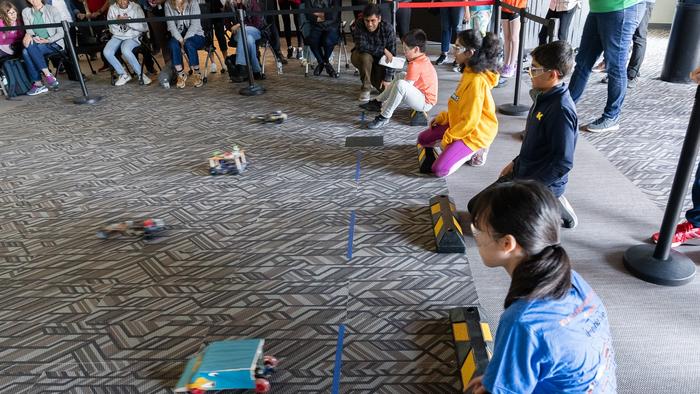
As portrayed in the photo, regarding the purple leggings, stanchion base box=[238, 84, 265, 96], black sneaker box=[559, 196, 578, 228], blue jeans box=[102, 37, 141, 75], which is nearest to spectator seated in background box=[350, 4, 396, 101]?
stanchion base box=[238, 84, 265, 96]

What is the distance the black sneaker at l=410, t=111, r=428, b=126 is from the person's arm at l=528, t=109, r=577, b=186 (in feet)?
6.79

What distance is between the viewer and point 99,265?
2.81m

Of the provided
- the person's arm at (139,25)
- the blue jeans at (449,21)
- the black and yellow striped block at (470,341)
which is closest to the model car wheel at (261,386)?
the black and yellow striped block at (470,341)

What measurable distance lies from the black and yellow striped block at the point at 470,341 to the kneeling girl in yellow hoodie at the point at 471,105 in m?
1.54

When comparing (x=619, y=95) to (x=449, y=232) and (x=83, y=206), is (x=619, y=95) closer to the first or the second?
(x=449, y=232)

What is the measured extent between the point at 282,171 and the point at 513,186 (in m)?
2.74

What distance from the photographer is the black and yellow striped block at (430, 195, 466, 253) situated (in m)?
2.63

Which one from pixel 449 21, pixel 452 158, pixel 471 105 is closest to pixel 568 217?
pixel 452 158

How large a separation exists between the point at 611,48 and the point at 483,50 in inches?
44.2

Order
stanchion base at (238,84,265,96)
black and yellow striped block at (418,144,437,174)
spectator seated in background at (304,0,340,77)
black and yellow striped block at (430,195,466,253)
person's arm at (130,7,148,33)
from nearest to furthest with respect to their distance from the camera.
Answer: black and yellow striped block at (430,195,466,253)
black and yellow striped block at (418,144,437,174)
stanchion base at (238,84,265,96)
spectator seated in background at (304,0,340,77)
person's arm at (130,7,148,33)

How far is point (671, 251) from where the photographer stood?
2.50 meters

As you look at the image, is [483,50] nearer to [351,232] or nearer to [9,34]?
[351,232]

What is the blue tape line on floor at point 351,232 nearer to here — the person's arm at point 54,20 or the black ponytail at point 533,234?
the black ponytail at point 533,234

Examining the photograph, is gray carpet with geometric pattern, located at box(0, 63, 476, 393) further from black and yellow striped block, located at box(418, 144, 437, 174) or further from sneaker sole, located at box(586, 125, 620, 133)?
sneaker sole, located at box(586, 125, 620, 133)
